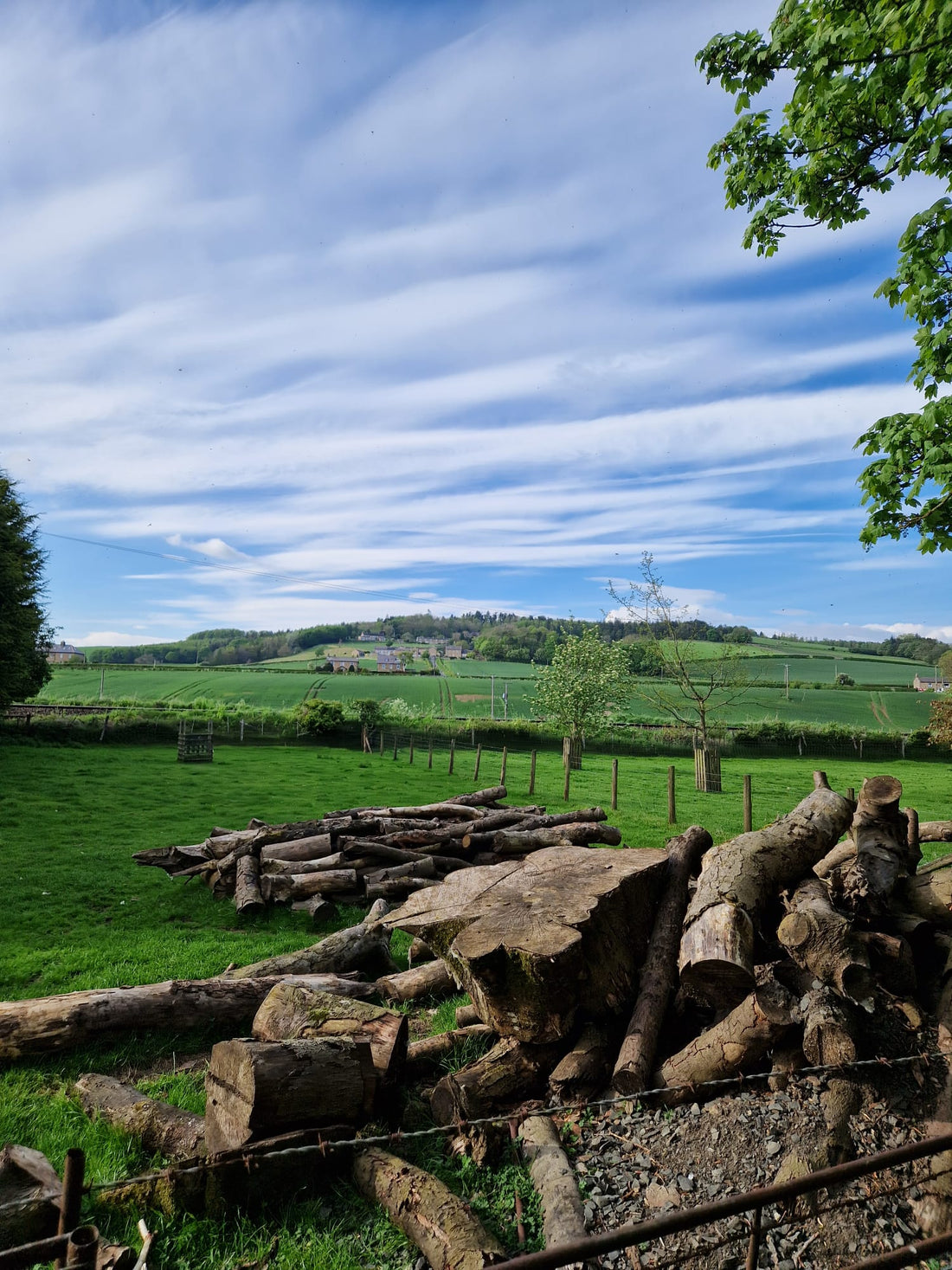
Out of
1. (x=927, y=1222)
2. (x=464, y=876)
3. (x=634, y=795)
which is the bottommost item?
(x=634, y=795)

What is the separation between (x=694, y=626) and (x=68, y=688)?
235 feet

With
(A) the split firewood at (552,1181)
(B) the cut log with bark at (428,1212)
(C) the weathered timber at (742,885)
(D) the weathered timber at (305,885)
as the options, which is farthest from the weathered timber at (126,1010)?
(D) the weathered timber at (305,885)

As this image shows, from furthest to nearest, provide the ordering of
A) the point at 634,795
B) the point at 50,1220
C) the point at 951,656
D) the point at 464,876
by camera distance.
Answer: the point at 951,656 < the point at 634,795 < the point at 464,876 < the point at 50,1220

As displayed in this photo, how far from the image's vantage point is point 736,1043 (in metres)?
4.57

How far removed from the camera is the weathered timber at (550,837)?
37.2 ft

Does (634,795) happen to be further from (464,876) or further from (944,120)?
(944,120)

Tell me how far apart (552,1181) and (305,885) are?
24.9 ft

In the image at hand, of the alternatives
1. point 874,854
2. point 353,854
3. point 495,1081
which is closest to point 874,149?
point 874,854

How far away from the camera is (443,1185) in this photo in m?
3.80

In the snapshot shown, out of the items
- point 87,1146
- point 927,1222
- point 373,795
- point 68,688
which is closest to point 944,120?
point 927,1222

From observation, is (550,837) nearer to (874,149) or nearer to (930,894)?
(930,894)

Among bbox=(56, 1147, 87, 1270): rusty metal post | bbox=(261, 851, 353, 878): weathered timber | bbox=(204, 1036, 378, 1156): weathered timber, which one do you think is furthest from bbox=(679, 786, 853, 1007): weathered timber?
bbox=(261, 851, 353, 878): weathered timber

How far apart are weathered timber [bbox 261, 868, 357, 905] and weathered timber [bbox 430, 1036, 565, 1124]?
614 cm

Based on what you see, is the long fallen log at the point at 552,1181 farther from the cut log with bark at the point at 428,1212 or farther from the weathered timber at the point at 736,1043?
the weathered timber at the point at 736,1043
